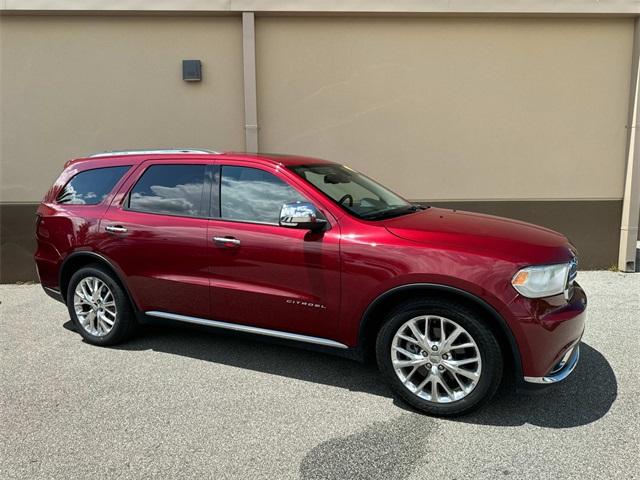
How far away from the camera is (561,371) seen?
3.14 metres

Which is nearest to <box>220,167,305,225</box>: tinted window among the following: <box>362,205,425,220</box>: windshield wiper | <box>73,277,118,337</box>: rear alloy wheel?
<box>362,205,425,220</box>: windshield wiper

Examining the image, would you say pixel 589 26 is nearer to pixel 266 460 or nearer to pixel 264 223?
pixel 264 223

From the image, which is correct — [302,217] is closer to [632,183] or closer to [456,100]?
[456,100]

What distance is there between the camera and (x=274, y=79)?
23.3 feet

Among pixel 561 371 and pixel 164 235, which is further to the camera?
→ pixel 164 235

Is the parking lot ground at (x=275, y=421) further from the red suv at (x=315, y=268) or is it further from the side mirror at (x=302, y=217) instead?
the side mirror at (x=302, y=217)

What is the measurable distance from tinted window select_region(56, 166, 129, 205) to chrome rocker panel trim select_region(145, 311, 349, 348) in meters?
1.22

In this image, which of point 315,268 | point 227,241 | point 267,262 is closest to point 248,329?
point 267,262

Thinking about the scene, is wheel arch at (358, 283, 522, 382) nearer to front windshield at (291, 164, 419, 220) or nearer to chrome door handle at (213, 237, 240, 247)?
front windshield at (291, 164, 419, 220)

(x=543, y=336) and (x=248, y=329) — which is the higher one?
(x=543, y=336)

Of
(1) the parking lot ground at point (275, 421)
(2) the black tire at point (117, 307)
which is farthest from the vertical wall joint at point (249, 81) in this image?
(1) the parking lot ground at point (275, 421)

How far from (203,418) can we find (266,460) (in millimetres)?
663

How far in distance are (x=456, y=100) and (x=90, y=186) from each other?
200 inches

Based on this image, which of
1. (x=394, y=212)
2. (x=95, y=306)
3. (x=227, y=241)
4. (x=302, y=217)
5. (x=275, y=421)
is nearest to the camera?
(x=275, y=421)
